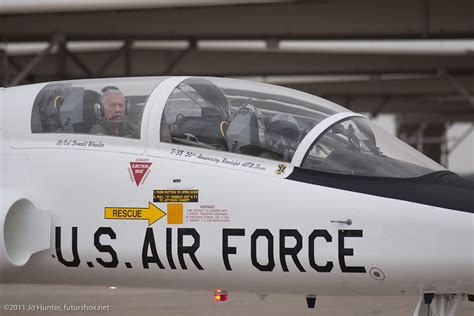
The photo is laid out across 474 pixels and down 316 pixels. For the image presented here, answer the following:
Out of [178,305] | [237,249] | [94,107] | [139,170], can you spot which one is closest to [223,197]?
[237,249]

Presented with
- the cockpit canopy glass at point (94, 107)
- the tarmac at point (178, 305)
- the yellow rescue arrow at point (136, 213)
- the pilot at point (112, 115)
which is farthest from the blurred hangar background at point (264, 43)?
the yellow rescue arrow at point (136, 213)

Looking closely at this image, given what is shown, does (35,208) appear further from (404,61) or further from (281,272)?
(404,61)

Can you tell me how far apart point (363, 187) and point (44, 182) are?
2.70 m

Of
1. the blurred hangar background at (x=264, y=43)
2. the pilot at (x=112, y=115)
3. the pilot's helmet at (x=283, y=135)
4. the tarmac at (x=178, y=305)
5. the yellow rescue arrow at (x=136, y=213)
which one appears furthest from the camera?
the blurred hangar background at (x=264, y=43)

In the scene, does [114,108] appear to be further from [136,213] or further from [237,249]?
[237,249]

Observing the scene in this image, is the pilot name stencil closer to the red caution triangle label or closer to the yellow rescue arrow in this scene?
the red caution triangle label

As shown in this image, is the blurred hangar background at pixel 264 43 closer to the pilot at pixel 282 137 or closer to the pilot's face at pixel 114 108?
the pilot's face at pixel 114 108

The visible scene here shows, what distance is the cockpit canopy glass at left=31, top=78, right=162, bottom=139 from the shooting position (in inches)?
317

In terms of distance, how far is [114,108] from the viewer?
321 inches

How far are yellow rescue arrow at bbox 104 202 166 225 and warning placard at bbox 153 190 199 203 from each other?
0.27 feet

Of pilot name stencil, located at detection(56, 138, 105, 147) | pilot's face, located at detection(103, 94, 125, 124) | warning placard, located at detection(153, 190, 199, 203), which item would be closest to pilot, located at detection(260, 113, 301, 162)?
warning placard, located at detection(153, 190, 199, 203)

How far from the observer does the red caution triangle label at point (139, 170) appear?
25.2ft

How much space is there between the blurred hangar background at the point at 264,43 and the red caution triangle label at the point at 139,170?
10.5 metres

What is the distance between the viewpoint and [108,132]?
26.5ft
